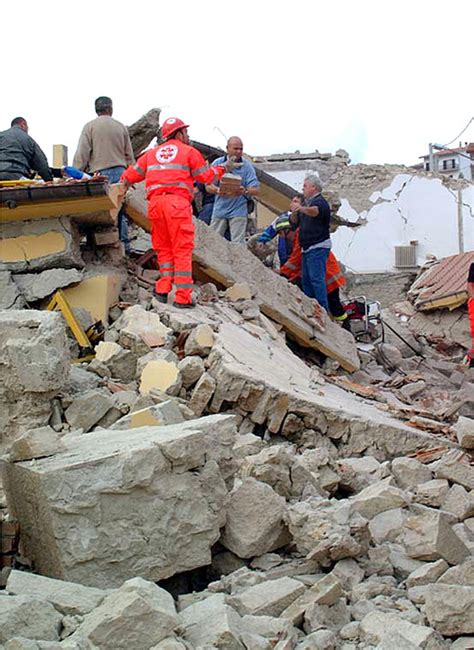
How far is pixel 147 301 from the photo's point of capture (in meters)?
7.14

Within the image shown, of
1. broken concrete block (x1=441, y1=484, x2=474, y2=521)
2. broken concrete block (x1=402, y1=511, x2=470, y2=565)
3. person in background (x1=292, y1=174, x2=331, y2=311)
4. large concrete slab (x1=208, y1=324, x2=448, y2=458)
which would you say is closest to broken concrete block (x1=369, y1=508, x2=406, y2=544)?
broken concrete block (x1=402, y1=511, x2=470, y2=565)

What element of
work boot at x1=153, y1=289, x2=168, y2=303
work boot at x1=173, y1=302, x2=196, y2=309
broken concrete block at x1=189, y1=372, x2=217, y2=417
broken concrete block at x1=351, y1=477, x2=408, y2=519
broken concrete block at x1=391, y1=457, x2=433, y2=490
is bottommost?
broken concrete block at x1=391, y1=457, x2=433, y2=490

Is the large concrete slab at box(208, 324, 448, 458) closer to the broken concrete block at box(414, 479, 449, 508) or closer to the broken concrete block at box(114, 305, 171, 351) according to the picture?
the broken concrete block at box(114, 305, 171, 351)

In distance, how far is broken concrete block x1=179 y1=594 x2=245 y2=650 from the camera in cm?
265

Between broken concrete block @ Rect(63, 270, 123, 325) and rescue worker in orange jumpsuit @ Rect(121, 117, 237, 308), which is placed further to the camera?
rescue worker in orange jumpsuit @ Rect(121, 117, 237, 308)

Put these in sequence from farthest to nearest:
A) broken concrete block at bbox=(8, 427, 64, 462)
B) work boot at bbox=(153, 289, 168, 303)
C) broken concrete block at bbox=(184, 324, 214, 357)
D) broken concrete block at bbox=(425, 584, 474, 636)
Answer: work boot at bbox=(153, 289, 168, 303) < broken concrete block at bbox=(184, 324, 214, 357) < broken concrete block at bbox=(8, 427, 64, 462) < broken concrete block at bbox=(425, 584, 474, 636)

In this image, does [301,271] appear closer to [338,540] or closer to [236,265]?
[236,265]

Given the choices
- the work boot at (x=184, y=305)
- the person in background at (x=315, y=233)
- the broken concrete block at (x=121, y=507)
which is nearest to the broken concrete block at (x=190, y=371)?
the work boot at (x=184, y=305)

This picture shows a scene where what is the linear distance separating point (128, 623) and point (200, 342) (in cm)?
368

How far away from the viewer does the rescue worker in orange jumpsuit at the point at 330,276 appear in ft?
32.4

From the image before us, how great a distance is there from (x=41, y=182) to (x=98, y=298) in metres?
1.07

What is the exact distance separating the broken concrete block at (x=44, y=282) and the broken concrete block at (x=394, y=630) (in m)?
4.33

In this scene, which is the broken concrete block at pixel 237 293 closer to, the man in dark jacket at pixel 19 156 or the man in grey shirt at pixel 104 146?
the man in grey shirt at pixel 104 146

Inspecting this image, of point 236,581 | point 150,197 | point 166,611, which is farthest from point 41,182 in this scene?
point 166,611
